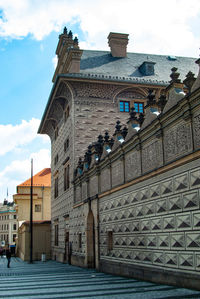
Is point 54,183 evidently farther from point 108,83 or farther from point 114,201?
point 114,201

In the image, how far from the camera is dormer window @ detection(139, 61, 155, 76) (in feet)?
73.6

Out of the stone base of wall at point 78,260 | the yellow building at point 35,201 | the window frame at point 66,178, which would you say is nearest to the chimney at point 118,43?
the window frame at point 66,178

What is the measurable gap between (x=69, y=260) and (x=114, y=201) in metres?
8.82

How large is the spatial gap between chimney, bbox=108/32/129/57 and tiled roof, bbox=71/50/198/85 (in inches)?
16.2

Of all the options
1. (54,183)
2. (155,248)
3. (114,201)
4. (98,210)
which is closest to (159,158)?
(155,248)

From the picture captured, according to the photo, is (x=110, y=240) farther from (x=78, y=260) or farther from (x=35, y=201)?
(x=35, y=201)

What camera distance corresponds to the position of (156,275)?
9.88m

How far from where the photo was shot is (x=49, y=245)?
2905 centimetres

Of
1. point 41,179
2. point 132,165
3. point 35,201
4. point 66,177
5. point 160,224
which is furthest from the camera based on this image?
point 41,179

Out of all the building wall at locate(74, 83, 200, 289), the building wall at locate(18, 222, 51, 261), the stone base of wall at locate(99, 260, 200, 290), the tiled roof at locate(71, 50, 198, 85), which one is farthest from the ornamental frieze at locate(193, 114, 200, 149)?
the building wall at locate(18, 222, 51, 261)

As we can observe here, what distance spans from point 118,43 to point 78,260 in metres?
14.5

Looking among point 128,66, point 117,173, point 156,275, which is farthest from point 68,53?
point 156,275

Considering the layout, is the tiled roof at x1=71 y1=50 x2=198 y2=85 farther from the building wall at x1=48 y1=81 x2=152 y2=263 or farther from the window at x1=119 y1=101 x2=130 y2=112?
the window at x1=119 y1=101 x2=130 y2=112

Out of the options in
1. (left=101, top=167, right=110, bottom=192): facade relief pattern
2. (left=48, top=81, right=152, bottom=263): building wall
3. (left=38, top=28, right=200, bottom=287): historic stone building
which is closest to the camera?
(left=38, top=28, right=200, bottom=287): historic stone building
